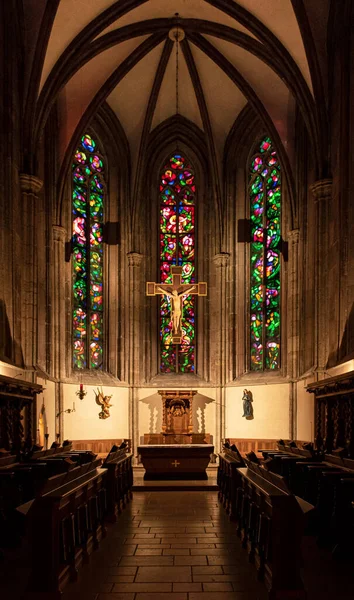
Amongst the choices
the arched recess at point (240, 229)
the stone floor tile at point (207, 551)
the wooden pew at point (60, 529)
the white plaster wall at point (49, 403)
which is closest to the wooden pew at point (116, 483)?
the wooden pew at point (60, 529)

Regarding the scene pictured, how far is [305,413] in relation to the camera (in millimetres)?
18656

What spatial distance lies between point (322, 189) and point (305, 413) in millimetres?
6351

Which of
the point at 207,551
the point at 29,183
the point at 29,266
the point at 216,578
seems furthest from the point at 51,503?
the point at 29,183

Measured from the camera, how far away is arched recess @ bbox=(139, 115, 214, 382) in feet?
78.5

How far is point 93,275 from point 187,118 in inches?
274

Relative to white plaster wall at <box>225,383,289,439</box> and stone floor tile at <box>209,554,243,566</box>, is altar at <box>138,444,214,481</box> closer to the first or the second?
white plaster wall at <box>225,383,289,439</box>

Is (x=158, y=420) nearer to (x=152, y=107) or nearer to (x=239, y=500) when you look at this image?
(x=152, y=107)

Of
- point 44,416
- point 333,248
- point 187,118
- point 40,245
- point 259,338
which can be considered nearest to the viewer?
point 333,248

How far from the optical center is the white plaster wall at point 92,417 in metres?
20.6

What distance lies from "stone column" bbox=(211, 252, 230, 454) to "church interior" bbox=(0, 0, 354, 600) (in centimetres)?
8

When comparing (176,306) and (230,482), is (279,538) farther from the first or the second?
(176,306)

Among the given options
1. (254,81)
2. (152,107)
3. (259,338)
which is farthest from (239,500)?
(152,107)

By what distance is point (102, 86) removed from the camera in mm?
21047

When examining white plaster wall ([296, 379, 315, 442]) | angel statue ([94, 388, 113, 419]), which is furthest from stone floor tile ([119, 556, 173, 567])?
angel statue ([94, 388, 113, 419])
